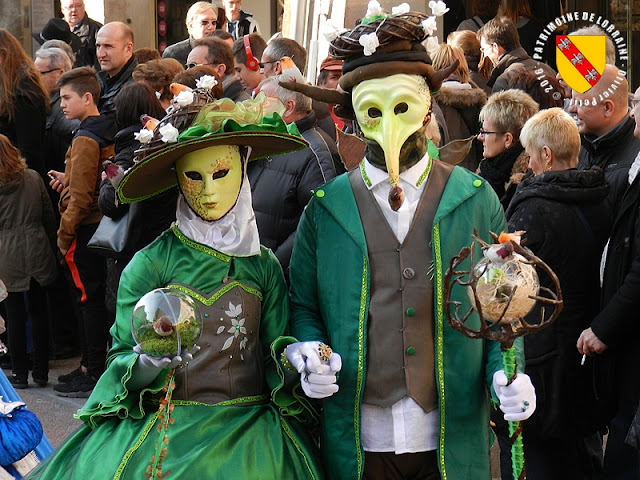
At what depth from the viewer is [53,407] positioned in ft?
22.6

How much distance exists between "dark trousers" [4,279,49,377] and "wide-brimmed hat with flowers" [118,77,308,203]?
3655 millimetres

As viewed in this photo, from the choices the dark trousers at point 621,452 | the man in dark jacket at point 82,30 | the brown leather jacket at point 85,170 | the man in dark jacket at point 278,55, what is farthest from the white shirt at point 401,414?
the man in dark jacket at point 82,30

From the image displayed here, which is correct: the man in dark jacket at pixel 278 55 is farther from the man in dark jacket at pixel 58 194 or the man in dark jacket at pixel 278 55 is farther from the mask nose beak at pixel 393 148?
the mask nose beak at pixel 393 148

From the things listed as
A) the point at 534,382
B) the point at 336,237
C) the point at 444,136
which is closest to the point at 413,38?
the point at 336,237

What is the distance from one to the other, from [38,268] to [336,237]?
437 centimetres

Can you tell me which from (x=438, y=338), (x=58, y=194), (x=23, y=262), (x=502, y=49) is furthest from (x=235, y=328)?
(x=58, y=194)

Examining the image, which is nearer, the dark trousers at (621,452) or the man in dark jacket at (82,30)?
the dark trousers at (621,452)

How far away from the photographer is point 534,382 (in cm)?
461

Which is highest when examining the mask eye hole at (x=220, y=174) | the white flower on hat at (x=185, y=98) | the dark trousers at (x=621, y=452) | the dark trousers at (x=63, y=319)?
the white flower on hat at (x=185, y=98)

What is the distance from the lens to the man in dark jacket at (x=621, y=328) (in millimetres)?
4320

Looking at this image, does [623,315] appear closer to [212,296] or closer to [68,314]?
[212,296]

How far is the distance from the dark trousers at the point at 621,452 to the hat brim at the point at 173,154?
1.68 metres

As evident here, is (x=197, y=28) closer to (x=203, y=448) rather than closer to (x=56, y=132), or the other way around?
(x=56, y=132)

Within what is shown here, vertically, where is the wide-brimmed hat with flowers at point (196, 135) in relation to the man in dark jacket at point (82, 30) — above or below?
above
